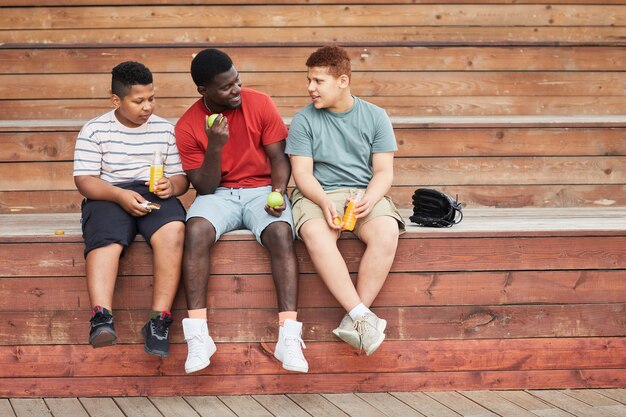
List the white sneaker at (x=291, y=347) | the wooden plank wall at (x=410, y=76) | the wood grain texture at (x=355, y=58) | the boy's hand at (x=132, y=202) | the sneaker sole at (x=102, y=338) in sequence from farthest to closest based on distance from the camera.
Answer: the wood grain texture at (x=355, y=58) < the wooden plank wall at (x=410, y=76) < the boy's hand at (x=132, y=202) < the white sneaker at (x=291, y=347) < the sneaker sole at (x=102, y=338)

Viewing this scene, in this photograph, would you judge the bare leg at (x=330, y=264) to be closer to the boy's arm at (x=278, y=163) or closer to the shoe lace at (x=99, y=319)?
the boy's arm at (x=278, y=163)

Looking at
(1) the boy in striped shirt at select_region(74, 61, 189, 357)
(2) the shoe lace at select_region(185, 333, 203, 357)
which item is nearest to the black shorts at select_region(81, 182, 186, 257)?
(1) the boy in striped shirt at select_region(74, 61, 189, 357)

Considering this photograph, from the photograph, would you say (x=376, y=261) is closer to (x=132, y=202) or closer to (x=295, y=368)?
(x=295, y=368)

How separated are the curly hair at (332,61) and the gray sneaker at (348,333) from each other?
0.85 meters

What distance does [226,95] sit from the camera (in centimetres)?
299

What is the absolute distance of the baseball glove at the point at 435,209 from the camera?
3023mm

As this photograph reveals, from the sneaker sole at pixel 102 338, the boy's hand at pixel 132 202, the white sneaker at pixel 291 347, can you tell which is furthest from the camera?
the boy's hand at pixel 132 202

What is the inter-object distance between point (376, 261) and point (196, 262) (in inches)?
Result: 23.0

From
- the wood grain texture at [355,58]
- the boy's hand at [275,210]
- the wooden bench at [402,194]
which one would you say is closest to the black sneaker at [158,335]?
the wooden bench at [402,194]

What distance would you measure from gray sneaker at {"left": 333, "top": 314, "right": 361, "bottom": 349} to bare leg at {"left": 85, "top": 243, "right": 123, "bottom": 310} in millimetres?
732

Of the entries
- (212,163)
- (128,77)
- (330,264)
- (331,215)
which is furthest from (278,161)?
(128,77)

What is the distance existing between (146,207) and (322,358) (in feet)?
2.53

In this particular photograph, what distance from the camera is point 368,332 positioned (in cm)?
274

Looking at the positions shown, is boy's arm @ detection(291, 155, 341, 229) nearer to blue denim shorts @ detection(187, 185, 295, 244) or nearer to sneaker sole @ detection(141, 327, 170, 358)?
blue denim shorts @ detection(187, 185, 295, 244)
